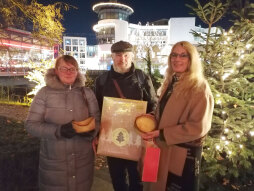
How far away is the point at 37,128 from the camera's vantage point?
6.88ft

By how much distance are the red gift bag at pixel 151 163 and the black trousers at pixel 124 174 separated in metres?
0.59

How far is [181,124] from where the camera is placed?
6.63ft

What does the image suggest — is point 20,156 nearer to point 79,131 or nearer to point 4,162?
point 4,162

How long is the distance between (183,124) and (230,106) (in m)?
2.04

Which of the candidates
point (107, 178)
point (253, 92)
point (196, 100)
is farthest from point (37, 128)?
point (253, 92)

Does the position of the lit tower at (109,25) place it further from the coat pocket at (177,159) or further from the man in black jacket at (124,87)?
the coat pocket at (177,159)

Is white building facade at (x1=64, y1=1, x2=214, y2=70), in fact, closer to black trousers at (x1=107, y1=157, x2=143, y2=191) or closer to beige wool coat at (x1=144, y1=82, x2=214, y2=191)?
black trousers at (x1=107, y1=157, x2=143, y2=191)

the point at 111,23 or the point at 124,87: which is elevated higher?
the point at 111,23

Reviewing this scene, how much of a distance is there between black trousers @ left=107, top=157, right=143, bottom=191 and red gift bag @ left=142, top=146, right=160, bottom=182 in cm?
59

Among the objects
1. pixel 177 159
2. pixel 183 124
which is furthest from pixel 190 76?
pixel 177 159

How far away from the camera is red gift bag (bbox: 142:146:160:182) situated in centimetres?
221

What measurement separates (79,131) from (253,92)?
2.85 m

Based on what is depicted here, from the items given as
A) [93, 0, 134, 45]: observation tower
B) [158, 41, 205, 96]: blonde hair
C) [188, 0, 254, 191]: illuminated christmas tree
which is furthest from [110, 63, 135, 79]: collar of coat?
[93, 0, 134, 45]: observation tower

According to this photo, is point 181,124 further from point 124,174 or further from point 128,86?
point 124,174
